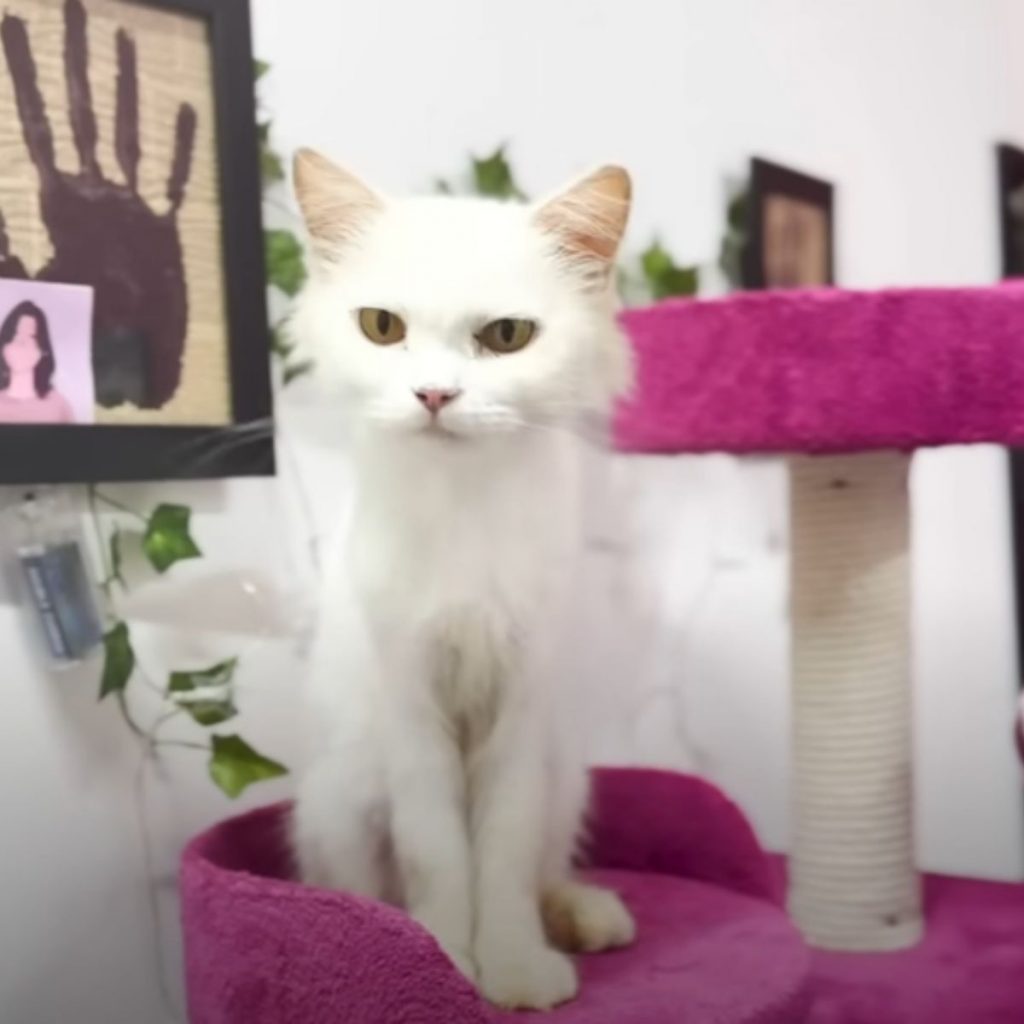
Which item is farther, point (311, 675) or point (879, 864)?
point (879, 864)

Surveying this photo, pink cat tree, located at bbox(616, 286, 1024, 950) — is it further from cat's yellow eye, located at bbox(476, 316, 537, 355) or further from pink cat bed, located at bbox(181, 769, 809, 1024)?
cat's yellow eye, located at bbox(476, 316, 537, 355)

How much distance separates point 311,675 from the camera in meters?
0.96

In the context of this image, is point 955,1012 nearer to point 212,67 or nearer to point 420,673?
point 420,673

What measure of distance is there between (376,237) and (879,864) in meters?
0.69

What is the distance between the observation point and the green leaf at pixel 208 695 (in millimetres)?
981

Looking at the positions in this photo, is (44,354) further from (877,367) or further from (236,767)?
(877,367)

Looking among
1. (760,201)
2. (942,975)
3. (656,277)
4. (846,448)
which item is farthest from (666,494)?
(942,975)

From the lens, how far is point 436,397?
759 mm

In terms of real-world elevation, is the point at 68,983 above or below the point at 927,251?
below

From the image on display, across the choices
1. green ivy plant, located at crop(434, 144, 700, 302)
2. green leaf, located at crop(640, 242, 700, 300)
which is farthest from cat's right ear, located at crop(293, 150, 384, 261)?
green leaf, located at crop(640, 242, 700, 300)

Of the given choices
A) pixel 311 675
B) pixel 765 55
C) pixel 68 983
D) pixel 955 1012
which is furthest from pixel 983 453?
pixel 68 983

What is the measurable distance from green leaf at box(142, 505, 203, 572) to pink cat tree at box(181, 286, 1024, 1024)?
20cm

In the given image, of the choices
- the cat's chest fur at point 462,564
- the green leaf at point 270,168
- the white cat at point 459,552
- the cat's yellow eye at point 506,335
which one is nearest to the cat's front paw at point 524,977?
the white cat at point 459,552

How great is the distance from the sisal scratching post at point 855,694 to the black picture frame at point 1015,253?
88 centimetres
